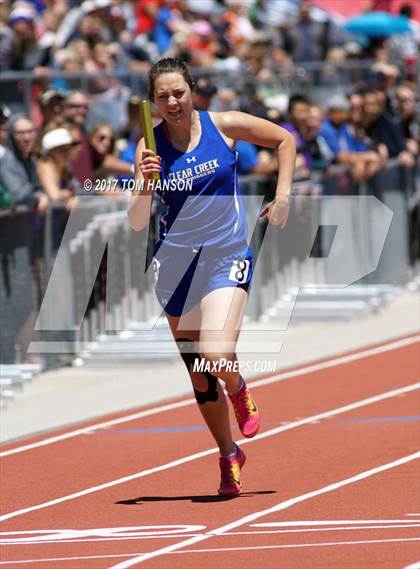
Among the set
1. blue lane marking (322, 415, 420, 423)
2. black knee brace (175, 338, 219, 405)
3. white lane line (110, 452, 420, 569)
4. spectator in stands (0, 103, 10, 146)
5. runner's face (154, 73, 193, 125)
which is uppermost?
runner's face (154, 73, 193, 125)

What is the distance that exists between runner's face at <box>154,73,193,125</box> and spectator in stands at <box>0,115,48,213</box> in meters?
5.19

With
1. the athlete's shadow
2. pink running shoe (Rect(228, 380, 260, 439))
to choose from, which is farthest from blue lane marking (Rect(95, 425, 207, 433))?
pink running shoe (Rect(228, 380, 260, 439))

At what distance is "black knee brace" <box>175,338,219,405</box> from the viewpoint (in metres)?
9.58

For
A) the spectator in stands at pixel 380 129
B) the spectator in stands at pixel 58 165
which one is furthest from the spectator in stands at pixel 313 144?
the spectator in stands at pixel 58 165

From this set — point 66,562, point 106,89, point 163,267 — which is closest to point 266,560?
point 66,562

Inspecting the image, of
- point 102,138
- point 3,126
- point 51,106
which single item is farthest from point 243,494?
point 51,106

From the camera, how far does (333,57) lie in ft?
86.1

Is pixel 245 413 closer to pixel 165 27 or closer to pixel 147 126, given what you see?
pixel 147 126

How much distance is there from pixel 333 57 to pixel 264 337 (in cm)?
1042

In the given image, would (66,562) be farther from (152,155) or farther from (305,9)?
(305,9)

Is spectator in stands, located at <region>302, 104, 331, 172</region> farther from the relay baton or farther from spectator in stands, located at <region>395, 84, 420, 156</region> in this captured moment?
the relay baton

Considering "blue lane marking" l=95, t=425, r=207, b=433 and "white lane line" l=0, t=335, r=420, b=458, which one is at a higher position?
"blue lane marking" l=95, t=425, r=207, b=433

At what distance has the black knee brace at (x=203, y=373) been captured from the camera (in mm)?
9578

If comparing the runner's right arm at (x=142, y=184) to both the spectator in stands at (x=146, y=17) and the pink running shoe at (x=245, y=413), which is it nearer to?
the pink running shoe at (x=245, y=413)
